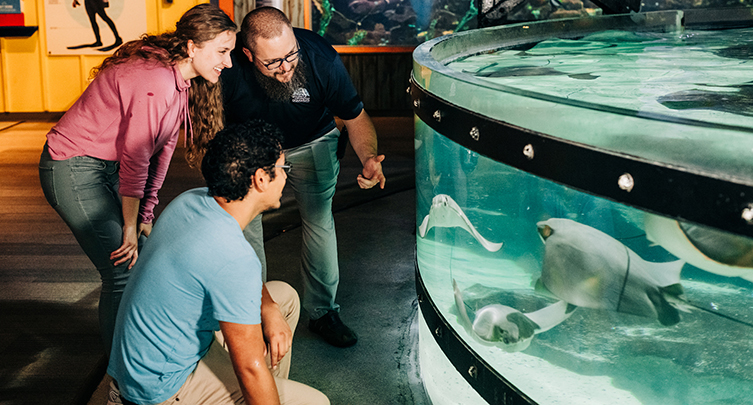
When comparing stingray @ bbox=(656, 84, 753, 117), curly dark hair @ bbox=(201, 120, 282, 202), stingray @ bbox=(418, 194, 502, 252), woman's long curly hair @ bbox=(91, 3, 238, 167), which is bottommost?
stingray @ bbox=(418, 194, 502, 252)

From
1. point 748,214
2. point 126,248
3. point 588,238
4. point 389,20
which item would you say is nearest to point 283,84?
point 126,248

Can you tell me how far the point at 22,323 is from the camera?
287 centimetres

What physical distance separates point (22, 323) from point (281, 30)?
185cm

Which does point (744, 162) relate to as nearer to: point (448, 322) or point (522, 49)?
point (448, 322)

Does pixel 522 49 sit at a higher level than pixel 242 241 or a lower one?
higher

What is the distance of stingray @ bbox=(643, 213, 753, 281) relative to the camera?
119 centimetres

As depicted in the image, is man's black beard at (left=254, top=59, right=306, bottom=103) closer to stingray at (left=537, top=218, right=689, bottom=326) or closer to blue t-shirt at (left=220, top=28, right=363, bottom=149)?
blue t-shirt at (left=220, top=28, right=363, bottom=149)

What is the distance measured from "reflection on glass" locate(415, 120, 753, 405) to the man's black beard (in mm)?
1081

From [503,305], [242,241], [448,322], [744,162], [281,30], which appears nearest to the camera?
[744,162]

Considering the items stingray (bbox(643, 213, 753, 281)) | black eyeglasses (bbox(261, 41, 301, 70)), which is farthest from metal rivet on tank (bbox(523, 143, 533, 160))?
black eyeglasses (bbox(261, 41, 301, 70))

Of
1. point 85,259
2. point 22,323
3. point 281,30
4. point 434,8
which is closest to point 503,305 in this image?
point 281,30

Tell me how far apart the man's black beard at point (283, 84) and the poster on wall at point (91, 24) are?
712 centimetres

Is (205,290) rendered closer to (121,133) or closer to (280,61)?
(121,133)

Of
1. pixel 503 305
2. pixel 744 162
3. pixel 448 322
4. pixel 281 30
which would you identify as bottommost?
pixel 448 322
